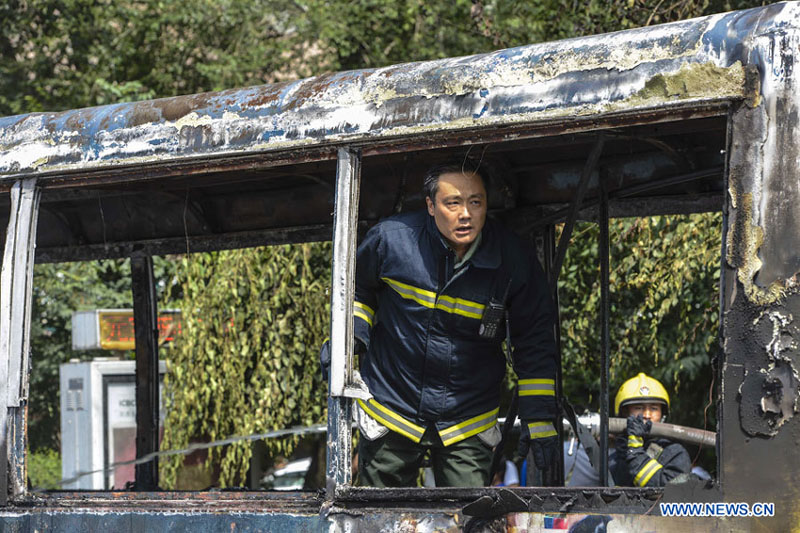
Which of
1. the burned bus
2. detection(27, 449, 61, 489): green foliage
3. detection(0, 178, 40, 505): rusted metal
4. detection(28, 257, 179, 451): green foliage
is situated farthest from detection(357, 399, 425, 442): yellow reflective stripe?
detection(27, 449, 61, 489): green foliage

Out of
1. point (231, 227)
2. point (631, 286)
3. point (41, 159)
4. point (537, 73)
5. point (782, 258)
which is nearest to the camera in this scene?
point (782, 258)

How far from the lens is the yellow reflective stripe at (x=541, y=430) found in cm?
348

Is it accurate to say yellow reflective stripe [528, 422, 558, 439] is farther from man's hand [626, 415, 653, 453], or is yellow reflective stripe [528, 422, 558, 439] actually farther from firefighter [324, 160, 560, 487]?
man's hand [626, 415, 653, 453]

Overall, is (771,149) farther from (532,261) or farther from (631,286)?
(631,286)

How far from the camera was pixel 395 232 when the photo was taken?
12.0ft

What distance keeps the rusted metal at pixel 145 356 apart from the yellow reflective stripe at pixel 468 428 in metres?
2.36

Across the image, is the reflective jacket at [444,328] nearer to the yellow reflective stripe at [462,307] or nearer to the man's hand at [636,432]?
the yellow reflective stripe at [462,307]

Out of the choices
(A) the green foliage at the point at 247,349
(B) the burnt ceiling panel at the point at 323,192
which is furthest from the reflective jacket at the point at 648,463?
(A) the green foliage at the point at 247,349

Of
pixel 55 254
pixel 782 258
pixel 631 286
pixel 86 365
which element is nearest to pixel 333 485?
pixel 782 258

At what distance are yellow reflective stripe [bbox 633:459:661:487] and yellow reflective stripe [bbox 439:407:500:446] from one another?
4.05ft

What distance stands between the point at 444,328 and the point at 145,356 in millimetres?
2441

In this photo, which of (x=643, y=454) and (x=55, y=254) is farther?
(x=55, y=254)

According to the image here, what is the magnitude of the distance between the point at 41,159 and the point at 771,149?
7.79 feet

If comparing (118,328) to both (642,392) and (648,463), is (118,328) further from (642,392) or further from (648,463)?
(648,463)
